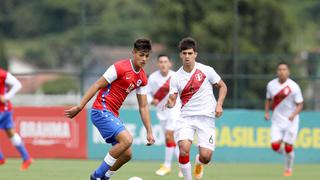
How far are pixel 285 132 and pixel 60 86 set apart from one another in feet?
37.6

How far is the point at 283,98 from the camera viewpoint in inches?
747

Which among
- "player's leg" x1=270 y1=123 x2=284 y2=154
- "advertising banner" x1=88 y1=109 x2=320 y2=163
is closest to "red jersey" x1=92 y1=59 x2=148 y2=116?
"player's leg" x1=270 y1=123 x2=284 y2=154

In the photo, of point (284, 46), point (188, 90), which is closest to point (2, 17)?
point (284, 46)

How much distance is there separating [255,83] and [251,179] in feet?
31.4

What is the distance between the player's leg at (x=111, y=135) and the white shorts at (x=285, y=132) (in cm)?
647

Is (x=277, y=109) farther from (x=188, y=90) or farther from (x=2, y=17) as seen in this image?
(x=2, y=17)

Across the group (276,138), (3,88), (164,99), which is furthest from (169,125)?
(3,88)

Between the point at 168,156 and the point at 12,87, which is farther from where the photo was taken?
the point at 168,156

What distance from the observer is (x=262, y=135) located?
74.4 feet

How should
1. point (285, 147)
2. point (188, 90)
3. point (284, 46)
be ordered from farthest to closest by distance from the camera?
→ 1. point (284, 46)
2. point (285, 147)
3. point (188, 90)

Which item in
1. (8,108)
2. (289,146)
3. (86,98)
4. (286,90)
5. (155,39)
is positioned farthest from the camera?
(155,39)

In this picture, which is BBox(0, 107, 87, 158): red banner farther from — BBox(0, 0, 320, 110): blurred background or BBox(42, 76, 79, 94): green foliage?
BBox(42, 76, 79, 94): green foliage

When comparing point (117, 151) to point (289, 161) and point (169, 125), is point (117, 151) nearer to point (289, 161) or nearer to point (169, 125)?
point (169, 125)

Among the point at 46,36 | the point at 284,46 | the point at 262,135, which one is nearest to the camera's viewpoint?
the point at 262,135
